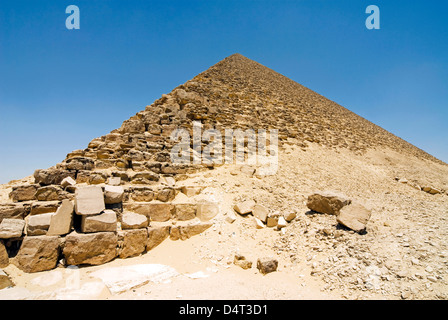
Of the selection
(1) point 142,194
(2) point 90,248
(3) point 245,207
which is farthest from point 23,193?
(3) point 245,207

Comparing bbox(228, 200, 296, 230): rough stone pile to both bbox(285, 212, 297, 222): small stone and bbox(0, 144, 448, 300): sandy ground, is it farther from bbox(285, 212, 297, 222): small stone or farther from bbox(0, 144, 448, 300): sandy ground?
bbox(0, 144, 448, 300): sandy ground

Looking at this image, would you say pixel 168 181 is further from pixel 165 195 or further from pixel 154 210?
pixel 154 210

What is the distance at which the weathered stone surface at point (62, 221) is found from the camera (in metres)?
3.88

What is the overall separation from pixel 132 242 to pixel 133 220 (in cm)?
44

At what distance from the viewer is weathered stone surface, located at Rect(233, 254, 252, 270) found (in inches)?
155

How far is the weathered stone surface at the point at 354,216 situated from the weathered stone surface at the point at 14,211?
6.33 metres

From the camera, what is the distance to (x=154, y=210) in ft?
16.8

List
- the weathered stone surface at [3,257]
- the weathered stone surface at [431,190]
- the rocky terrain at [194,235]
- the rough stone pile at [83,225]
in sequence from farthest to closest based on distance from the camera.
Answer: the weathered stone surface at [431,190]
the rough stone pile at [83,225]
the weathered stone surface at [3,257]
the rocky terrain at [194,235]

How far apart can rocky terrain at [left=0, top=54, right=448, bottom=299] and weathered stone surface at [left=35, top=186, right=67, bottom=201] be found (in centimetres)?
2

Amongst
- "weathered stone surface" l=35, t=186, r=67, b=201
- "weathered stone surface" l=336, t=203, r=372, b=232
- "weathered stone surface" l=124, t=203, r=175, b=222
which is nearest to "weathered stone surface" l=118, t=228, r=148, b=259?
"weathered stone surface" l=124, t=203, r=175, b=222

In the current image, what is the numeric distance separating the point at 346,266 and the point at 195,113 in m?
8.13

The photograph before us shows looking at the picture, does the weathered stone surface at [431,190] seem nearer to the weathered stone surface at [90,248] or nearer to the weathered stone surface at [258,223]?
the weathered stone surface at [258,223]

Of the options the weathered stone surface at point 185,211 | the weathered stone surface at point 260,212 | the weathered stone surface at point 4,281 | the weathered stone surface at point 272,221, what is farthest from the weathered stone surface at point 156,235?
the weathered stone surface at point 272,221

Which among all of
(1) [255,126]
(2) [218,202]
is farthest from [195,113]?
(2) [218,202]
